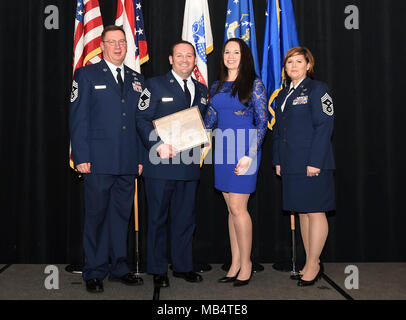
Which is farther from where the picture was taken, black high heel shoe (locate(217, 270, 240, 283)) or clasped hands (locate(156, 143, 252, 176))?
black high heel shoe (locate(217, 270, 240, 283))

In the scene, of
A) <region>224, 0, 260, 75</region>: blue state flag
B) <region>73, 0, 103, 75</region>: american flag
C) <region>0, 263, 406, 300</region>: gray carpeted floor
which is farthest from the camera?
<region>224, 0, 260, 75</region>: blue state flag

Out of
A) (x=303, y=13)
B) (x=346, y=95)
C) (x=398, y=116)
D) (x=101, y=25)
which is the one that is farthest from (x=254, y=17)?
(x=398, y=116)

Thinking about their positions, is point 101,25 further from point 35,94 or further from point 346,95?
point 346,95

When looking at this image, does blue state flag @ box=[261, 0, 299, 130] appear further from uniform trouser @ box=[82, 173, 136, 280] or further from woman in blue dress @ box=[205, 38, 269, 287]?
uniform trouser @ box=[82, 173, 136, 280]

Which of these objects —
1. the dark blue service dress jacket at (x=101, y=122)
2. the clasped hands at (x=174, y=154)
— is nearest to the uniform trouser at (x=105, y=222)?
the dark blue service dress jacket at (x=101, y=122)

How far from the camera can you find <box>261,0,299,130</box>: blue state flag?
3.35 meters

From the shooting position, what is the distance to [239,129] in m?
2.77

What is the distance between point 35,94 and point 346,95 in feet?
9.37

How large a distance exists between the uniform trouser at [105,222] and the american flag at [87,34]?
110 centimetres

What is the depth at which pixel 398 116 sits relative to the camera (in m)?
3.65

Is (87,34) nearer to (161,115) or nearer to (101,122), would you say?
(101,122)

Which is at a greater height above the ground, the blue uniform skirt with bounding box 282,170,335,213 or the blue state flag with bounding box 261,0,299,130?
the blue state flag with bounding box 261,0,299,130

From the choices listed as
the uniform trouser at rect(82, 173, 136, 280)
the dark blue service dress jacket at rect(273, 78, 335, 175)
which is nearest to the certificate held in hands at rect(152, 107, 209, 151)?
the uniform trouser at rect(82, 173, 136, 280)

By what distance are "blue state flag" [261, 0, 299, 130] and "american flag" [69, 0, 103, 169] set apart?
4.68ft
